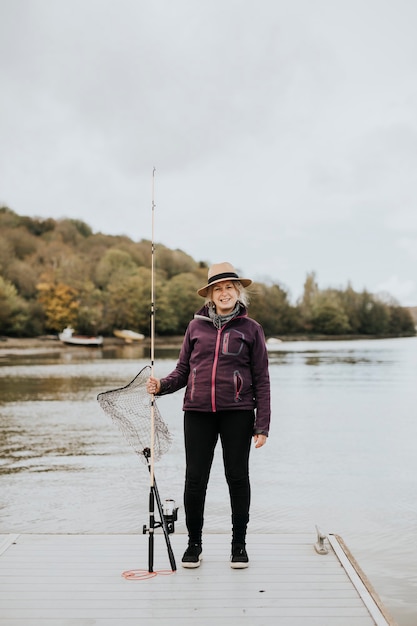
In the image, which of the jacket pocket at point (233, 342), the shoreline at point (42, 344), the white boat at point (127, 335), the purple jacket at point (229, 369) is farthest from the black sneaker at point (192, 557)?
the white boat at point (127, 335)

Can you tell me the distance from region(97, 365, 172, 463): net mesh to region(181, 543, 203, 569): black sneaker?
58 cm

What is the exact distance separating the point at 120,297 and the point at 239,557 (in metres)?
79.5

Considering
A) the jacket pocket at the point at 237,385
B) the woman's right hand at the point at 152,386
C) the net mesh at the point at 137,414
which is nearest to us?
the jacket pocket at the point at 237,385

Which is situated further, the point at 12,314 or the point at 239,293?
the point at 12,314

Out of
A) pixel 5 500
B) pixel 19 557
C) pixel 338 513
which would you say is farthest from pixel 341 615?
pixel 5 500

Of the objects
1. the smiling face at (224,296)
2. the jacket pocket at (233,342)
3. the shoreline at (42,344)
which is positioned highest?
the smiling face at (224,296)

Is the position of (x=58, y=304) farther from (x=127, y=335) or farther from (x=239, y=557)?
(x=239, y=557)

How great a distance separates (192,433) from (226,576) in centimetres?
78

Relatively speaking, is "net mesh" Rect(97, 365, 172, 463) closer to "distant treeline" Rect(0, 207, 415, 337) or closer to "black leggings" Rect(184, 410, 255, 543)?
"black leggings" Rect(184, 410, 255, 543)

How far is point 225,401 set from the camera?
3.74m

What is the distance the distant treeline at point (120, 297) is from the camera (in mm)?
74000

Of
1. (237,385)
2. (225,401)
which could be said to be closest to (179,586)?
(225,401)

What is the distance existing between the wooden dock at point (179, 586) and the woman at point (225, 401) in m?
0.24

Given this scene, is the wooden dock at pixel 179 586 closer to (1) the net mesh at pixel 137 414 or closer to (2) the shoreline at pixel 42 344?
(1) the net mesh at pixel 137 414
